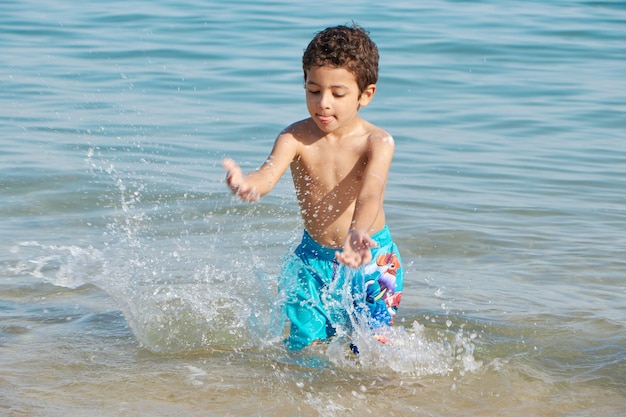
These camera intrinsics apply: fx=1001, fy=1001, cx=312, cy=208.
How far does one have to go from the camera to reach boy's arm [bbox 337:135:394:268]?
3494 millimetres

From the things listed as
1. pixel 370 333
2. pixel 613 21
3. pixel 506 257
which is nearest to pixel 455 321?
pixel 370 333

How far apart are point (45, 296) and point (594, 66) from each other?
9.36 m

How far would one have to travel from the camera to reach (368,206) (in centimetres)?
388

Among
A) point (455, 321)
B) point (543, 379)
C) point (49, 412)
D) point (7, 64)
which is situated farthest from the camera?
point (7, 64)

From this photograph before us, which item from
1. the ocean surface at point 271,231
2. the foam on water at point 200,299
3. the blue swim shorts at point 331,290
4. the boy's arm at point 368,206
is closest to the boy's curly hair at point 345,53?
the boy's arm at point 368,206

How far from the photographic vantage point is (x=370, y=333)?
166 inches

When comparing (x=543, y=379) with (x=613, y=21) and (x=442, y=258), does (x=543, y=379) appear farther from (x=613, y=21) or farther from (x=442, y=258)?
(x=613, y=21)

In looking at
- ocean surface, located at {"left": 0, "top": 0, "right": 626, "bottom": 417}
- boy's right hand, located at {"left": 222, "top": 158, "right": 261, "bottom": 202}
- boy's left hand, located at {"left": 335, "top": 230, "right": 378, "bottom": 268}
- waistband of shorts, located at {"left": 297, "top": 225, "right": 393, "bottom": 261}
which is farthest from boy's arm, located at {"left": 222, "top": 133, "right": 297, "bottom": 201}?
ocean surface, located at {"left": 0, "top": 0, "right": 626, "bottom": 417}

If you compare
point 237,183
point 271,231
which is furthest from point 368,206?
point 271,231

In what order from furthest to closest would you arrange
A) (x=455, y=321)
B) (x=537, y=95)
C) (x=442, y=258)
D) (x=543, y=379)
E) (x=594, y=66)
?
1. (x=594, y=66)
2. (x=537, y=95)
3. (x=442, y=258)
4. (x=455, y=321)
5. (x=543, y=379)

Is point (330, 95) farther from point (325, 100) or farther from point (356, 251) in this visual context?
point (356, 251)

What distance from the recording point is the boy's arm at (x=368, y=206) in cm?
349

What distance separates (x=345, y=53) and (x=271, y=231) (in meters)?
2.72

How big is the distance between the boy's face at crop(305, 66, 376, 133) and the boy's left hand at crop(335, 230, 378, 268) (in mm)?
660
